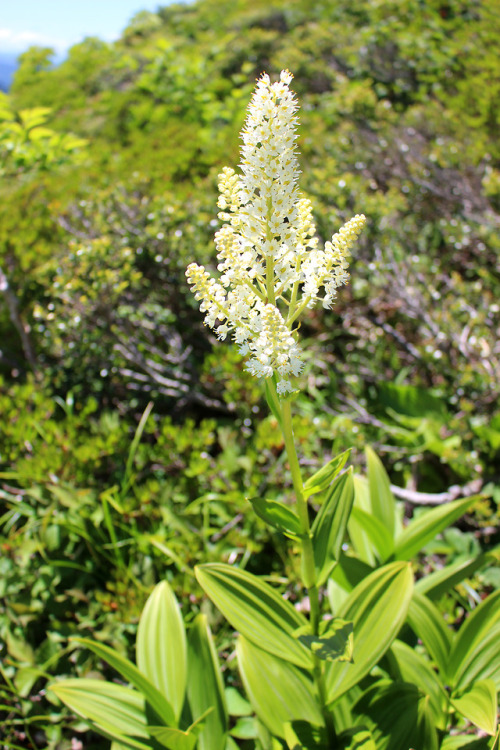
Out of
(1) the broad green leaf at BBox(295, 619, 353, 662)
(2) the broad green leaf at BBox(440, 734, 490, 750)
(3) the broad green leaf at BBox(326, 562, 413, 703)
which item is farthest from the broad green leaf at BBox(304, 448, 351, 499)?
(2) the broad green leaf at BBox(440, 734, 490, 750)

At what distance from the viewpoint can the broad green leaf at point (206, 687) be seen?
1915mm

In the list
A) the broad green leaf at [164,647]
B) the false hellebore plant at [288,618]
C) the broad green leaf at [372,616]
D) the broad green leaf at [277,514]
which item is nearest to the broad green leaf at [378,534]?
the false hellebore plant at [288,618]

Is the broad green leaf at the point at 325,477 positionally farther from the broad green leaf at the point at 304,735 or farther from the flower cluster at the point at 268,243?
the broad green leaf at the point at 304,735

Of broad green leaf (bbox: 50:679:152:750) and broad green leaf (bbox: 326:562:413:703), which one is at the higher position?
broad green leaf (bbox: 326:562:413:703)

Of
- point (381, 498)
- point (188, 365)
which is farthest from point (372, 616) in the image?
point (188, 365)

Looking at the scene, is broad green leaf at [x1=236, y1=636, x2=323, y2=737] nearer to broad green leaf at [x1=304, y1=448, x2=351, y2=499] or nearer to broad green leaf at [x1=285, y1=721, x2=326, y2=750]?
broad green leaf at [x1=285, y1=721, x2=326, y2=750]

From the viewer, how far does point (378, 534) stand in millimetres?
2260

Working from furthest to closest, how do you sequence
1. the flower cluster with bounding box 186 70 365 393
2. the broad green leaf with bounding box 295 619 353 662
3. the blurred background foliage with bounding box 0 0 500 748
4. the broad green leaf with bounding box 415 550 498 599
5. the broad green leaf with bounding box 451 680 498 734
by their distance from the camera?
the blurred background foliage with bounding box 0 0 500 748 < the broad green leaf with bounding box 415 550 498 599 < the broad green leaf with bounding box 451 680 498 734 < the broad green leaf with bounding box 295 619 353 662 < the flower cluster with bounding box 186 70 365 393

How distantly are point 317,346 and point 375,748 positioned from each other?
277 cm

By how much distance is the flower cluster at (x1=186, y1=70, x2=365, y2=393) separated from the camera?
4.33ft

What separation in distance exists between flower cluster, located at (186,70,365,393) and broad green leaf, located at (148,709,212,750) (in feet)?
4.08

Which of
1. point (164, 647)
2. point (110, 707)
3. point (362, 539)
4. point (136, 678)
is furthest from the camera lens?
point (362, 539)

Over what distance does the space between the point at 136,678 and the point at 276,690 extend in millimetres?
535

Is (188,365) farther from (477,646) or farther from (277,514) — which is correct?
(477,646)
